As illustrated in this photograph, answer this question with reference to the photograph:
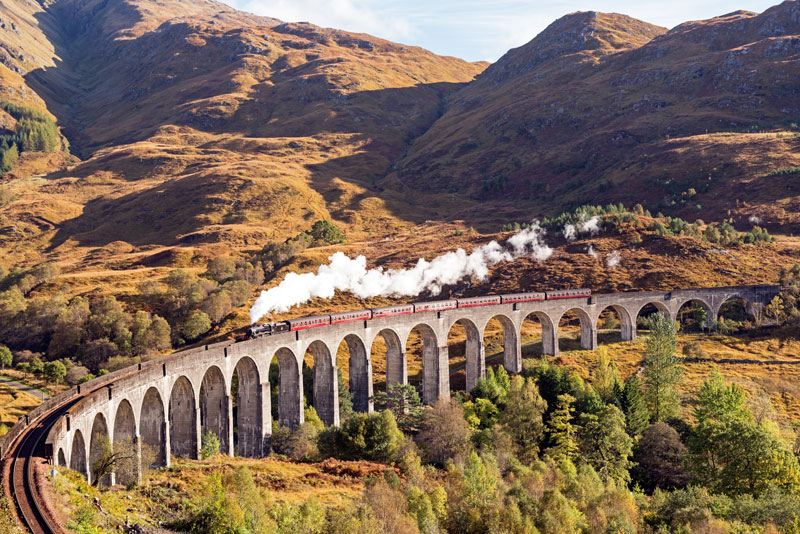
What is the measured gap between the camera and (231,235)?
6024 inches

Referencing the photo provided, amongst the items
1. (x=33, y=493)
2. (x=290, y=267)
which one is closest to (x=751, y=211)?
(x=290, y=267)

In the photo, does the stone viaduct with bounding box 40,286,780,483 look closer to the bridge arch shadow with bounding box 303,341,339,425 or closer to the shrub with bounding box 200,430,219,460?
the bridge arch shadow with bounding box 303,341,339,425

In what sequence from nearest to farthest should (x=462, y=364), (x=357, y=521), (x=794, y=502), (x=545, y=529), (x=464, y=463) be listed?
(x=357, y=521)
(x=545, y=529)
(x=794, y=502)
(x=464, y=463)
(x=462, y=364)

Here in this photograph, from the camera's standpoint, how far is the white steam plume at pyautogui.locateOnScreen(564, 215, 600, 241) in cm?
11512

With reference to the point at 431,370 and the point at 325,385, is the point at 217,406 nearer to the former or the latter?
the point at 325,385

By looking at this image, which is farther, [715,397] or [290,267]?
[290,267]

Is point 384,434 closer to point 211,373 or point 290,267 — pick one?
point 211,373

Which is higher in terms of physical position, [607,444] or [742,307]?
[742,307]

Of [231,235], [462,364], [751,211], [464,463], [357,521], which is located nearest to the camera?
[357,521]

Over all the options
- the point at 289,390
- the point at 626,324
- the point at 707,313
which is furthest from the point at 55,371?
the point at 707,313

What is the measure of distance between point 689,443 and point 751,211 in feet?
320

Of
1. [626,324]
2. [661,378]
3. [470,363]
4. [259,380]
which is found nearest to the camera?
[259,380]

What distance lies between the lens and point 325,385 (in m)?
55.8

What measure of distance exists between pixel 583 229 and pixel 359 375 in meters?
70.7
